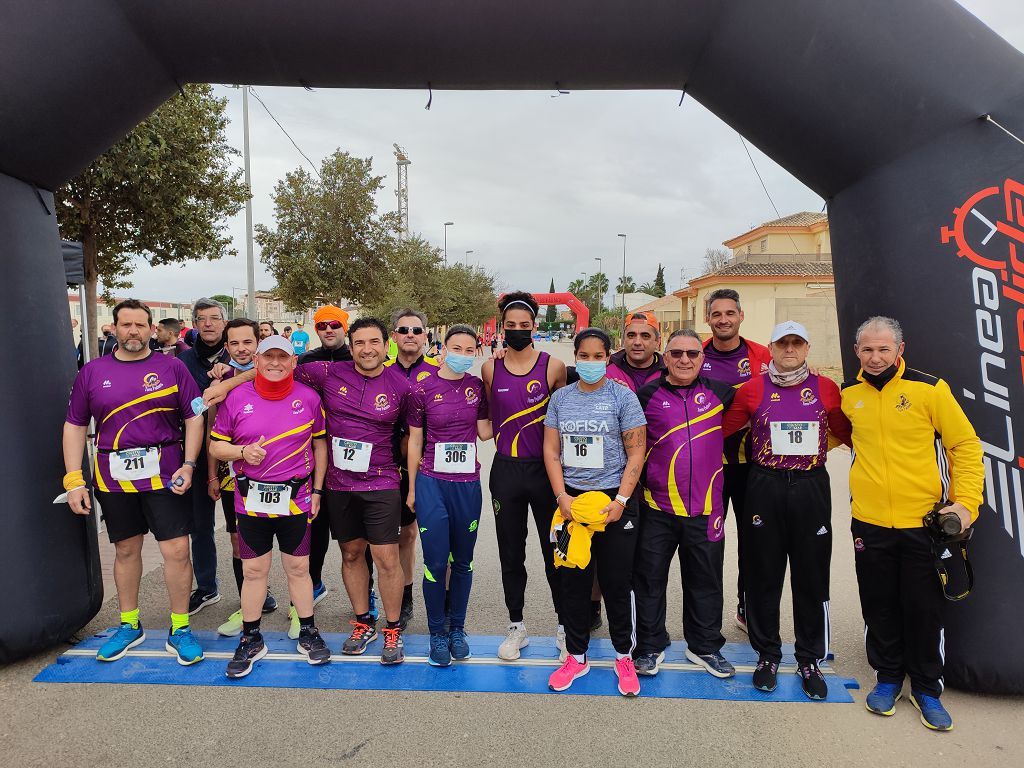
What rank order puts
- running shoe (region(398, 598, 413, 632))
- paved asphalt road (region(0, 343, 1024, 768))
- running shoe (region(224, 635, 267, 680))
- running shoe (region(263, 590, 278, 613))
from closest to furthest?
paved asphalt road (region(0, 343, 1024, 768)), running shoe (region(224, 635, 267, 680)), running shoe (region(398, 598, 413, 632)), running shoe (region(263, 590, 278, 613))

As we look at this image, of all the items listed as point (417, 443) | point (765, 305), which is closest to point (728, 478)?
point (417, 443)

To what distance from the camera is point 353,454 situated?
344 centimetres

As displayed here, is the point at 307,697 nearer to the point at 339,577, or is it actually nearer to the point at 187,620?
the point at 187,620

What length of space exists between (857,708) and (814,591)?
1.95 ft

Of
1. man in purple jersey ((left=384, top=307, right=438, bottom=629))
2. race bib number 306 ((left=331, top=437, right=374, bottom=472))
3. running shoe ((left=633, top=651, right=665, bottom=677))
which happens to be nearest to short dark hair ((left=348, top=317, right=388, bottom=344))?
man in purple jersey ((left=384, top=307, right=438, bottom=629))

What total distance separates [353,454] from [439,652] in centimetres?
124

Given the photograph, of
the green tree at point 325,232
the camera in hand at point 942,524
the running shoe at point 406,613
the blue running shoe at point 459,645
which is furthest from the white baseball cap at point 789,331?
the green tree at point 325,232

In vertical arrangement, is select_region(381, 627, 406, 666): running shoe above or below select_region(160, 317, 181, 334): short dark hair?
below

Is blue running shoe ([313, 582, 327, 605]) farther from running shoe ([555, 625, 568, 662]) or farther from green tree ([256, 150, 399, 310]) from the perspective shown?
green tree ([256, 150, 399, 310])

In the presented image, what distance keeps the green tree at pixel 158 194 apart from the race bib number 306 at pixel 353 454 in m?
7.16

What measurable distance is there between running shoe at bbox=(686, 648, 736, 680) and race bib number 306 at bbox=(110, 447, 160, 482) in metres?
3.30

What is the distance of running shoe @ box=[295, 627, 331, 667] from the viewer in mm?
3396

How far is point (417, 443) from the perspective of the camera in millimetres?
3465

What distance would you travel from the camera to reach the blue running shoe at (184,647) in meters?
3.39
